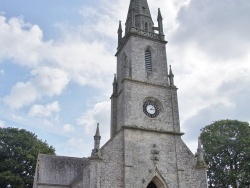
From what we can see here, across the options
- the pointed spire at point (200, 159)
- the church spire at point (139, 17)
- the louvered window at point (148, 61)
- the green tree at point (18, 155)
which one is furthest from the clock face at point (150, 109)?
the green tree at point (18, 155)

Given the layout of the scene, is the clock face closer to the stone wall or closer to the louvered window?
the louvered window

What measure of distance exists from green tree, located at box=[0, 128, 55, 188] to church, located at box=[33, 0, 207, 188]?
5302mm

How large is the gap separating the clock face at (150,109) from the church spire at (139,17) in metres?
8.60

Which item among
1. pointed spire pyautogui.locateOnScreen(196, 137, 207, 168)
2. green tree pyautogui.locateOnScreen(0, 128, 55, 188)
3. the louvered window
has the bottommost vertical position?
pointed spire pyautogui.locateOnScreen(196, 137, 207, 168)

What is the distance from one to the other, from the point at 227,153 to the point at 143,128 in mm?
13967

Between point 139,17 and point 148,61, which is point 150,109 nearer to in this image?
point 148,61

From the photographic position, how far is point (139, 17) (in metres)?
33.9

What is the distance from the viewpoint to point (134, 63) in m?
30.6

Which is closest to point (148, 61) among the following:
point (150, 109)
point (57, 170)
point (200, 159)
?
point (150, 109)

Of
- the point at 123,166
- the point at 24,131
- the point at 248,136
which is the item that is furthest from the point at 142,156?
the point at 24,131

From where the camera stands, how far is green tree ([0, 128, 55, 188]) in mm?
38750

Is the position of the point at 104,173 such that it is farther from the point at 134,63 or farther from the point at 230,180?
the point at 230,180

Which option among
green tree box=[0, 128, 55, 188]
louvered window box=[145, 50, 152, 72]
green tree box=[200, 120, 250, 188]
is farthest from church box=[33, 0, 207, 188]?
green tree box=[200, 120, 250, 188]

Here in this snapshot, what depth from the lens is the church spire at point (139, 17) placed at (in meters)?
33.3
